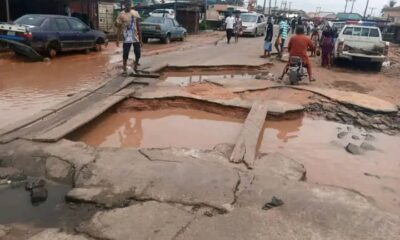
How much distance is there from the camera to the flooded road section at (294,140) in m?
5.12

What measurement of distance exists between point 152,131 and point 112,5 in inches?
901

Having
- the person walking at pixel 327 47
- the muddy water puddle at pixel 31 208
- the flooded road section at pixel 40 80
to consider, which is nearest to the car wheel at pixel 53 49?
the flooded road section at pixel 40 80

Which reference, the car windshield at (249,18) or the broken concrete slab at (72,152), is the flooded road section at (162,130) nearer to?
the broken concrete slab at (72,152)

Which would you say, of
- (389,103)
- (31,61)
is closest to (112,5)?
(31,61)

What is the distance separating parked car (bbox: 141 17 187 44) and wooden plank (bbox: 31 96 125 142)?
13.5 meters

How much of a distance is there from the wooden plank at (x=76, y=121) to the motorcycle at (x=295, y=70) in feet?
15.1

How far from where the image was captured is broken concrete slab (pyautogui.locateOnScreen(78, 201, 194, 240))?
3152mm

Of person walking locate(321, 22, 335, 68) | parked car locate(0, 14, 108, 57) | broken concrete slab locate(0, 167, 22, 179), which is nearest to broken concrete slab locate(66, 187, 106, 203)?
broken concrete slab locate(0, 167, 22, 179)

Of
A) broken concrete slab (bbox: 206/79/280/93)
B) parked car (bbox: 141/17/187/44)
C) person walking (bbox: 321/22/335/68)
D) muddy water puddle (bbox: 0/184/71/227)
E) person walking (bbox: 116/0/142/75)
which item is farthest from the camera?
→ parked car (bbox: 141/17/187/44)

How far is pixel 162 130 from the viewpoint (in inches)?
263

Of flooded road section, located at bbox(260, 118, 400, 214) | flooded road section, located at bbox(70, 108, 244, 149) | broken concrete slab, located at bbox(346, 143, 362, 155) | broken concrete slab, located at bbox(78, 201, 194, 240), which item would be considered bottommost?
flooded road section, located at bbox(70, 108, 244, 149)

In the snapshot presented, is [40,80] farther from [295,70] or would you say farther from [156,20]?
[156,20]

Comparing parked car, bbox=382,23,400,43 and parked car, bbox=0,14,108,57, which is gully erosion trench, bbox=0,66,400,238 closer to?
parked car, bbox=0,14,108,57

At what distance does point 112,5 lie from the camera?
2734cm
